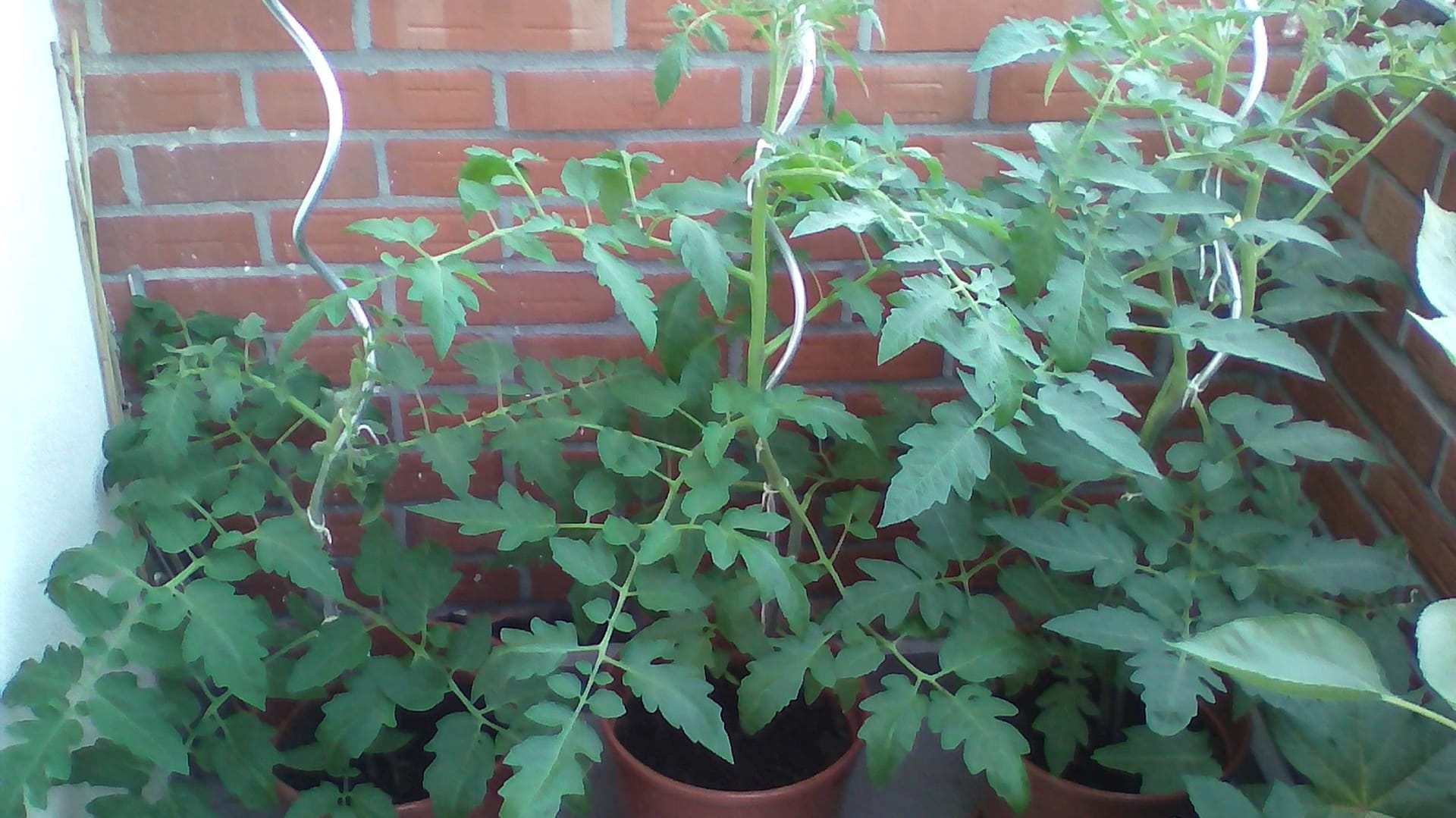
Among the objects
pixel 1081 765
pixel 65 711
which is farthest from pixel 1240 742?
pixel 65 711

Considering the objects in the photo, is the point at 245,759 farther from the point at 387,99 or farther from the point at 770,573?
the point at 387,99

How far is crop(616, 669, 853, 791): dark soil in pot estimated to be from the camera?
125 centimetres

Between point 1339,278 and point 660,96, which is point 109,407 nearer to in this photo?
point 660,96

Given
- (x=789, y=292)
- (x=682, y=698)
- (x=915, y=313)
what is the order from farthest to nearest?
(x=789, y=292) → (x=682, y=698) → (x=915, y=313)

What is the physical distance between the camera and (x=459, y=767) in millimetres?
1070

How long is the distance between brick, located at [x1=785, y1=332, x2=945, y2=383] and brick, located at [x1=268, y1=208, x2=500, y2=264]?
15.6 inches

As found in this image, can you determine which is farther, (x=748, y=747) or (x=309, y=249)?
(x=748, y=747)

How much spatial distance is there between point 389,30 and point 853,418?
626 mm

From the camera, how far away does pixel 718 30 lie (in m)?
1.01

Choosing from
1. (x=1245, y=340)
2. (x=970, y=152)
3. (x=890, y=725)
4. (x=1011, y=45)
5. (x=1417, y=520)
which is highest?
(x=1011, y=45)

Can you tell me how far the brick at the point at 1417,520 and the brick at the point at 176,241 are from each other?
1.26 metres

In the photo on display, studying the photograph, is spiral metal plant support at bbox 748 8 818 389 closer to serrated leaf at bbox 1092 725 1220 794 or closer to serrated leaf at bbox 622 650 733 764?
serrated leaf at bbox 622 650 733 764

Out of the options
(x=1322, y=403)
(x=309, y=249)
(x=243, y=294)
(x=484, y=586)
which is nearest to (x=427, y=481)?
(x=484, y=586)

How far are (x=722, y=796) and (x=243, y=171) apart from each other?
2.73 feet
